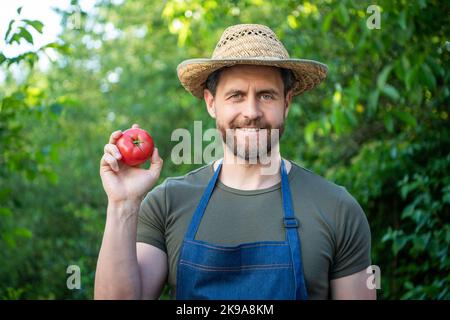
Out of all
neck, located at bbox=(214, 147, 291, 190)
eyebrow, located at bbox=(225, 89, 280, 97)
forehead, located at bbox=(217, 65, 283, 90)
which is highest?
forehead, located at bbox=(217, 65, 283, 90)

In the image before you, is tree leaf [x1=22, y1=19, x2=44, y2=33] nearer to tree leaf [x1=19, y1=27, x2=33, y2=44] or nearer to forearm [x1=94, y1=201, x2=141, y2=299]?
tree leaf [x1=19, y1=27, x2=33, y2=44]

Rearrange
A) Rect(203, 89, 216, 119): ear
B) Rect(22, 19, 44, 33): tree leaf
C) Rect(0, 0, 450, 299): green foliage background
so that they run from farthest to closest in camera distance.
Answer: Rect(0, 0, 450, 299): green foliage background < Rect(22, 19, 44, 33): tree leaf < Rect(203, 89, 216, 119): ear

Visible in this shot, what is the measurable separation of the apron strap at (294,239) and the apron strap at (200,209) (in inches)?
12.3

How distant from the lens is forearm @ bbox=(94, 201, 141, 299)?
2.40m

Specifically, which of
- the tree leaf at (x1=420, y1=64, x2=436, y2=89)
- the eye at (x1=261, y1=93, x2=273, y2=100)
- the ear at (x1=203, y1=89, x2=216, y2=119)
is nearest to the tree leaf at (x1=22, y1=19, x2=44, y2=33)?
the ear at (x1=203, y1=89, x2=216, y2=119)

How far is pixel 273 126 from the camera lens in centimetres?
269

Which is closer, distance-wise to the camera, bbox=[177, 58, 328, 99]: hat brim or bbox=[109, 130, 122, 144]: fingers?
bbox=[109, 130, 122, 144]: fingers

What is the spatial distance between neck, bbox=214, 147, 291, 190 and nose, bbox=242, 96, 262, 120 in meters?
0.22

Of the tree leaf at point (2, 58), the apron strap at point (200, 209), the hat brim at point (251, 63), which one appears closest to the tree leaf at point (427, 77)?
the hat brim at point (251, 63)

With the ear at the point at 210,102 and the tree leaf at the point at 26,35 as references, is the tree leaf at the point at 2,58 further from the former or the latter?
the ear at the point at 210,102

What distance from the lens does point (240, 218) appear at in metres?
2.68

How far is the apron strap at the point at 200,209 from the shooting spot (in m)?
2.64
